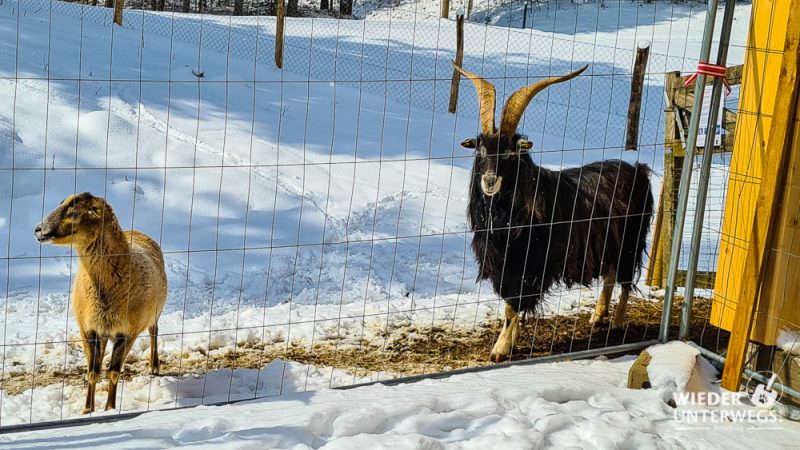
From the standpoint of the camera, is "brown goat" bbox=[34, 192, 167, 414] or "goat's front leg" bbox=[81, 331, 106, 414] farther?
"brown goat" bbox=[34, 192, 167, 414]

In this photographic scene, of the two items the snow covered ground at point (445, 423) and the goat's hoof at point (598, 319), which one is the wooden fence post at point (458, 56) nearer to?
the goat's hoof at point (598, 319)

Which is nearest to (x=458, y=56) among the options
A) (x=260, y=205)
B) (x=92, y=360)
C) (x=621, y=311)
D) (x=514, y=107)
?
(x=260, y=205)

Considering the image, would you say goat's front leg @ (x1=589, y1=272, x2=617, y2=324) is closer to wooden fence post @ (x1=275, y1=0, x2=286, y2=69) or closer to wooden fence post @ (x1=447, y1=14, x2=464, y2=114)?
wooden fence post @ (x1=447, y1=14, x2=464, y2=114)

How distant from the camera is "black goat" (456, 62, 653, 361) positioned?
636 cm

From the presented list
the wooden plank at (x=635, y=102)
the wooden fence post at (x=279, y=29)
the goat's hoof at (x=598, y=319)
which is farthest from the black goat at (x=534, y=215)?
the wooden fence post at (x=279, y=29)

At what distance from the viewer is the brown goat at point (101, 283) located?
5801 millimetres

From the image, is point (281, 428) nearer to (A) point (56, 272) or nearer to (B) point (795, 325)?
(B) point (795, 325)

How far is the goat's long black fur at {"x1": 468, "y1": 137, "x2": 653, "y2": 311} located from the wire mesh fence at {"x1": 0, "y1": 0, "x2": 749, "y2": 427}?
41 cm

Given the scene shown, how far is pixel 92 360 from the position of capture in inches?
226

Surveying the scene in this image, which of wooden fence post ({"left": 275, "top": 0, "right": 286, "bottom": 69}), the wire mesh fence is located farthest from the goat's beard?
wooden fence post ({"left": 275, "top": 0, "right": 286, "bottom": 69})

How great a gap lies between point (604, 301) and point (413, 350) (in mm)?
1867

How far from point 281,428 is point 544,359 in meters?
2.13

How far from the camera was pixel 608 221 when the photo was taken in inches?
268

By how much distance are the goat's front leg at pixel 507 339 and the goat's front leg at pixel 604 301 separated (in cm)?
114
